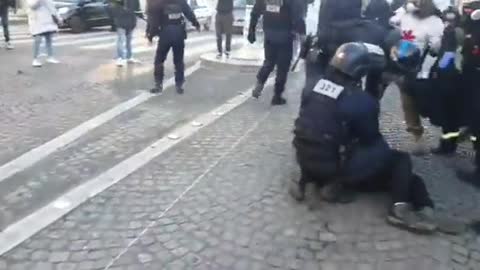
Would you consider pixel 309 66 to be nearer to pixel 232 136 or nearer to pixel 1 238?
pixel 232 136

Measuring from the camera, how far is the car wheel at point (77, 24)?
19844 mm

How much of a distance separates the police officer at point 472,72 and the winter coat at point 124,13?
23.1 feet

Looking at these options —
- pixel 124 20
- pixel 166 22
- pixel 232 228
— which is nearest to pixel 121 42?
pixel 124 20

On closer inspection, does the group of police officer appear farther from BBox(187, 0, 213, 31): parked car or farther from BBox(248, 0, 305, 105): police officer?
BBox(187, 0, 213, 31): parked car

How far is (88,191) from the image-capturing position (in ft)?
16.2

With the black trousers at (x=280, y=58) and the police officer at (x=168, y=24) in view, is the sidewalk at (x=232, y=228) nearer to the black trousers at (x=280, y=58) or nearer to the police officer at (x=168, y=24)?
the black trousers at (x=280, y=58)

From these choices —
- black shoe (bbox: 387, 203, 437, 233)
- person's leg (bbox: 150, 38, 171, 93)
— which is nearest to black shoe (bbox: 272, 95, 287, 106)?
person's leg (bbox: 150, 38, 171, 93)

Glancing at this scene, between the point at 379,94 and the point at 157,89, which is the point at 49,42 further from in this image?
the point at 379,94

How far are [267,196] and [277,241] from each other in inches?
31.1

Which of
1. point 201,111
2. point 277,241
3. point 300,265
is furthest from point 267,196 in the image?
point 201,111

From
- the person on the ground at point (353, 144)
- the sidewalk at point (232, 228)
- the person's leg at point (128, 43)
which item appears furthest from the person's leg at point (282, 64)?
the person's leg at point (128, 43)

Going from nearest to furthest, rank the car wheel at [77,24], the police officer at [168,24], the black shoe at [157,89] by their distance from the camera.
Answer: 1. the police officer at [168,24]
2. the black shoe at [157,89]
3. the car wheel at [77,24]

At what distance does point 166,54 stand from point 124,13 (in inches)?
110

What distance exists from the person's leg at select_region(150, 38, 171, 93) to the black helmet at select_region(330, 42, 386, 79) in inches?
172
